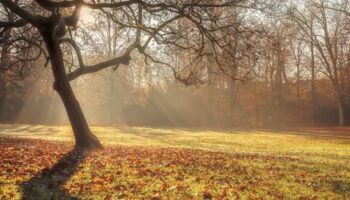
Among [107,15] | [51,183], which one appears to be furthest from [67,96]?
[51,183]

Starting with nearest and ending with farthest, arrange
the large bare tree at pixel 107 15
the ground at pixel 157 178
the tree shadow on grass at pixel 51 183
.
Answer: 1. the tree shadow on grass at pixel 51 183
2. the ground at pixel 157 178
3. the large bare tree at pixel 107 15

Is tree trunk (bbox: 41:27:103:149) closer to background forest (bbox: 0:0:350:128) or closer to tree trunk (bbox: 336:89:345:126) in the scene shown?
background forest (bbox: 0:0:350:128)

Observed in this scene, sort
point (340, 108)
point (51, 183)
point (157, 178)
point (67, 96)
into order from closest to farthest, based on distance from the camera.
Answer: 1. point (51, 183)
2. point (157, 178)
3. point (67, 96)
4. point (340, 108)

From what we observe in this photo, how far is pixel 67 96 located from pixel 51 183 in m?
8.96

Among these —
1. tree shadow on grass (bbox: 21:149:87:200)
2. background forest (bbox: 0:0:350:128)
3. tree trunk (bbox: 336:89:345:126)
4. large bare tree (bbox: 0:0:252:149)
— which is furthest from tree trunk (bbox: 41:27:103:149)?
tree trunk (bbox: 336:89:345:126)

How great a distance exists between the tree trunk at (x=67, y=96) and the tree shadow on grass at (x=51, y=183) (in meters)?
5.51

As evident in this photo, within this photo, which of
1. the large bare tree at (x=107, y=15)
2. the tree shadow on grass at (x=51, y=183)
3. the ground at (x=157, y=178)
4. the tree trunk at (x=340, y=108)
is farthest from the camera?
the tree trunk at (x=340, y=108)

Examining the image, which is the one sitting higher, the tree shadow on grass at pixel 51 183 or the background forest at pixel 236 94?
the background forest at pixel 236 94

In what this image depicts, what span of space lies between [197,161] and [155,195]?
6.13m

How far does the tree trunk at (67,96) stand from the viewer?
18.1 meters

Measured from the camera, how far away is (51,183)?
400 inches

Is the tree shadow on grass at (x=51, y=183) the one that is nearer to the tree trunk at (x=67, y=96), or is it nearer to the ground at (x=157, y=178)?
the ground at (x=157, y=178)

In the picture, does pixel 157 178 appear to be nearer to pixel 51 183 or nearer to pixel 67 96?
pixel 51 183

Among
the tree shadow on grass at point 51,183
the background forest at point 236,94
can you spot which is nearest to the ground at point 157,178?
the tree shadow on grass at point 51,183
